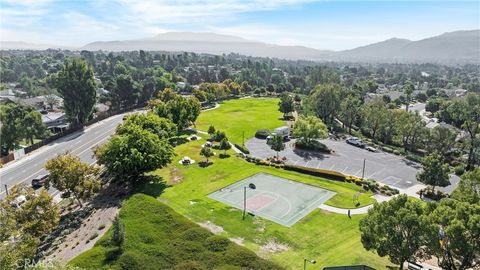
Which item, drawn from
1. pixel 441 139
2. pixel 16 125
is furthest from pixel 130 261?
pixel 441 139

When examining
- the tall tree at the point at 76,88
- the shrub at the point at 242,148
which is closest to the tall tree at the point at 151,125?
the shrub at the point at 242,148

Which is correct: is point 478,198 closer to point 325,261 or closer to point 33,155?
point 325,261

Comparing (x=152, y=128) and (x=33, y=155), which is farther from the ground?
(x=152, y=128)

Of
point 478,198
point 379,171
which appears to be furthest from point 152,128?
point 478,198

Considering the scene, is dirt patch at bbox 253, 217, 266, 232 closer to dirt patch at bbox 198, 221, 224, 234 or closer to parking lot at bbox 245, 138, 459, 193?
dirt patch at bbox 198, 221, 224, 234

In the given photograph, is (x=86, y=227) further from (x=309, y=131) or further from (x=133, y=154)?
(x=309, y=131)

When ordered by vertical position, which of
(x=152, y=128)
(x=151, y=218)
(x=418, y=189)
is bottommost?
(x=418, y=189)

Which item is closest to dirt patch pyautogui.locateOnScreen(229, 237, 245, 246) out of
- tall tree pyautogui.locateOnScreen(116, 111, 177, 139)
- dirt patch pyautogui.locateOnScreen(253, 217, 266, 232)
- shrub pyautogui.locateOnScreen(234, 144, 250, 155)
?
dirt patch pyautogui.locateOnScreen(253, 217, 266, 232)
